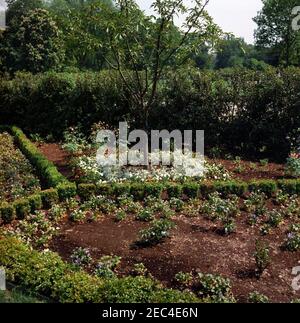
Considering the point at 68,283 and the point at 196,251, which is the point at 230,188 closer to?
the point at 196,251

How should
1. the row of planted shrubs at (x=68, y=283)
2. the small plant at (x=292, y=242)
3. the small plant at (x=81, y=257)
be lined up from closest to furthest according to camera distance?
the row of planted shrubs at (x=68, y=283)
the small plant at (x=81, y=257)
the small plant at (x=292, y=242)

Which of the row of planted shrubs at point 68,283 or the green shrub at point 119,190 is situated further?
the green shrub at point 119,190

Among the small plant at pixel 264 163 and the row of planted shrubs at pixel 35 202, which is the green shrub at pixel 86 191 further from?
the small plant at pixel 264 163

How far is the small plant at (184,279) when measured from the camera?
25.4 feet

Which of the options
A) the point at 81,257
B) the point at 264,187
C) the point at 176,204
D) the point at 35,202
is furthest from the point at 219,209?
the point at 35,202

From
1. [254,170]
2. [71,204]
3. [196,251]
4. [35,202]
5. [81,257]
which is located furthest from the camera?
[254,170]

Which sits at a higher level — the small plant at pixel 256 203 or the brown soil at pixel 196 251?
the small plant at pixel 256 203

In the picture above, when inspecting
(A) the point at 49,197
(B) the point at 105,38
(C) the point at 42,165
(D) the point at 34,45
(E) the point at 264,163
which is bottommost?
(A) the point at 49,197

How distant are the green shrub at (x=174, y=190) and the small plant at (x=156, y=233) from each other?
225 centimetres

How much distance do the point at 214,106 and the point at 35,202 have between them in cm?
809

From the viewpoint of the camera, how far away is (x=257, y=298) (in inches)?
282

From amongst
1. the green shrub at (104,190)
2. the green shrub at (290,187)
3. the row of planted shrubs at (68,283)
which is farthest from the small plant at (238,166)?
the row of planted shrubs at (68,283)

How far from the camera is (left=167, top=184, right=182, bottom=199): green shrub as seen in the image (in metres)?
11.7

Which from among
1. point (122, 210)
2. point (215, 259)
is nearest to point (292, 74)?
point (122, 210)
